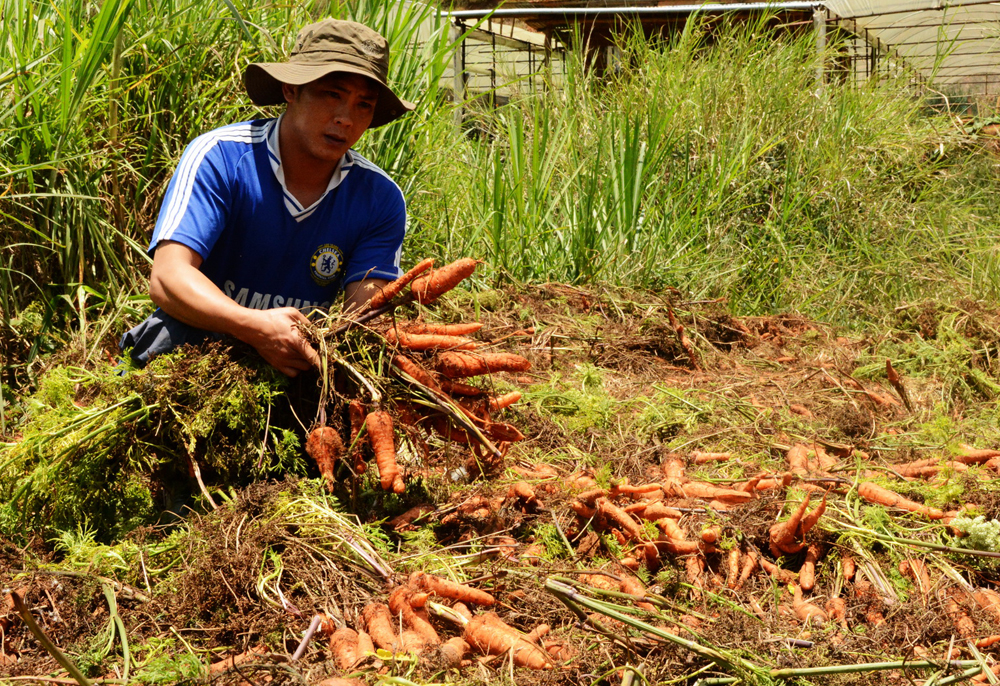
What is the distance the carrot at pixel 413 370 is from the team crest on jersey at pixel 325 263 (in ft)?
2.12

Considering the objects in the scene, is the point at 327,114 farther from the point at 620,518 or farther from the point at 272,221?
the point at 620,518

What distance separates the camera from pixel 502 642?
5.87 ft

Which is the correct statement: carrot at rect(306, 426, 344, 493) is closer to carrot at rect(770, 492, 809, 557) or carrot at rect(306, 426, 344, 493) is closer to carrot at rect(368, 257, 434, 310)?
carrot at rect(368, 257, 434, 310)

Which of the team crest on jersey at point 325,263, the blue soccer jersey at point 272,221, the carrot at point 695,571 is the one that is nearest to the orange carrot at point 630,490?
the carrot at point 695,571

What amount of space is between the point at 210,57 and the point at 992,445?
3.27 metres

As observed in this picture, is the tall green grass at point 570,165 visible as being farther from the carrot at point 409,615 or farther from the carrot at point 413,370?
the carrot at point 409,615

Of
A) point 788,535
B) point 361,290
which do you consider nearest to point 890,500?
point 788,535

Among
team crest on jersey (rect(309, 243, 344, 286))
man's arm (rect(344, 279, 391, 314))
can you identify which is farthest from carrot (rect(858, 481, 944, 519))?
team crest on jersey (rect(309, 243, 344, 286))

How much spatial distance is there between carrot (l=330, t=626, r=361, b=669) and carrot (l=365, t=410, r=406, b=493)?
449 mm

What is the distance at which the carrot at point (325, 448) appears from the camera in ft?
7.22

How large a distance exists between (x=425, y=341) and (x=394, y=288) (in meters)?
0.17

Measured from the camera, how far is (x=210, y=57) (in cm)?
362

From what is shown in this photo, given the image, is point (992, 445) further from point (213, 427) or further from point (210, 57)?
point (210, 57)

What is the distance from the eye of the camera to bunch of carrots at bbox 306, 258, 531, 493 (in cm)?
221
